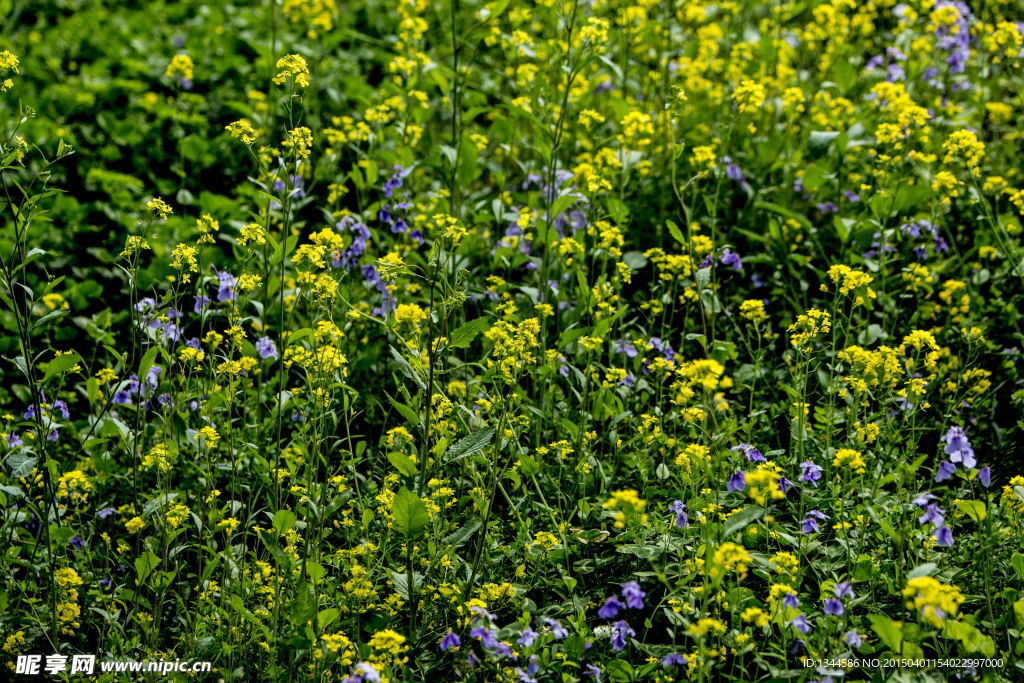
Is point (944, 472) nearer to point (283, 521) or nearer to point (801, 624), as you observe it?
point (801, 624)

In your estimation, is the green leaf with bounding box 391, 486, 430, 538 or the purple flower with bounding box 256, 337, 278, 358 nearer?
the green leaf with bounding box 391, 486, 430, 538

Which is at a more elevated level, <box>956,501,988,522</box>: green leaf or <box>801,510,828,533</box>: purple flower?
<box>956,501,988,522</box>: green leaf

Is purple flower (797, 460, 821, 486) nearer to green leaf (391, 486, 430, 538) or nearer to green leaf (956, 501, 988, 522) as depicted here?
green leaf (956, 501, 988, 522)

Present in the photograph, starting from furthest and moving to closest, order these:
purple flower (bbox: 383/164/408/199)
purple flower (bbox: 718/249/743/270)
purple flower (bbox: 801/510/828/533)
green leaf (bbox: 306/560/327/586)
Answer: purple flower (bbox: 383/164/408/199)
purple flower (bbox: 718/249/743/270)
purple flower (bbox: 801/510/828/533)
green leaf (bbox: 306/560/327/586)

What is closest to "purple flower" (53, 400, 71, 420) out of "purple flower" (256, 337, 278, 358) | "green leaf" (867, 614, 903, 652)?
"purple flower" (256, 337, 278, 358)

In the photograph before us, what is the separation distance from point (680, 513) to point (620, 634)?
0.34m

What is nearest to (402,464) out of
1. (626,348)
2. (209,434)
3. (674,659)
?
(209,434)

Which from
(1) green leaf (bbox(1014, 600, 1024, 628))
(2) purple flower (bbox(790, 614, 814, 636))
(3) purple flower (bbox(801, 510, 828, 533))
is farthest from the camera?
(3) purple flower (bbox(801, 510, 828, 533))

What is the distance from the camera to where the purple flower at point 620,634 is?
2.14 meters

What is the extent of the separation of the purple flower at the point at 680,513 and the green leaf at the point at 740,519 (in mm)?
354

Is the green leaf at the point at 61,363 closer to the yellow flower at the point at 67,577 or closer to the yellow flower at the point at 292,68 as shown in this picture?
the yellow flower at the point at 67,577

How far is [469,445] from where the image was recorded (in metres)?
2.34

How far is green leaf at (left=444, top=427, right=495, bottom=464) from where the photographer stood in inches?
91.4

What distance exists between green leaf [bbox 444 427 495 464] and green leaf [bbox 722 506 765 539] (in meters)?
0.65
